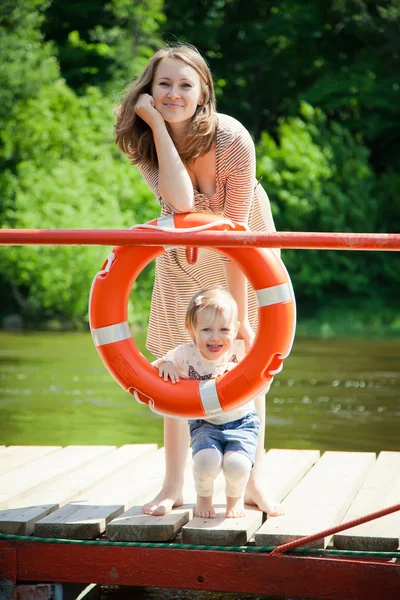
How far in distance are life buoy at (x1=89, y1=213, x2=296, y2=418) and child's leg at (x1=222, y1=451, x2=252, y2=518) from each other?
0.12 meters

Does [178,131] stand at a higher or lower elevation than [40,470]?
higher

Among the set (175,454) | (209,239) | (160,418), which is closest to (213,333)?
(209,239)

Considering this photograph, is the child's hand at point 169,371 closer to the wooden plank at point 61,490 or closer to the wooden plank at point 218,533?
the wooden plank at point 218,533

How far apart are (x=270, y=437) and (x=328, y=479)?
8.24 ft

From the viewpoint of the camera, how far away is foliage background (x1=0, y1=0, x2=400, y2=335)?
16547 millimetres

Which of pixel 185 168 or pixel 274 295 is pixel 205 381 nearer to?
pixel 274 295

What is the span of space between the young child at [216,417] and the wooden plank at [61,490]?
16.0 inches

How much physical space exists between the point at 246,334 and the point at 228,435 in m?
0.25

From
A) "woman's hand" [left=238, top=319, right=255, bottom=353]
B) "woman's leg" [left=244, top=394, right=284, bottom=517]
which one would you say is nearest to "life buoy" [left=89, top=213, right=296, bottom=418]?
"woman's hand" [left=238, top=319, right=255, bottom=353]

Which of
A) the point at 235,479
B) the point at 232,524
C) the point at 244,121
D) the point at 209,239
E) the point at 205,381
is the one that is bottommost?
the point at 232,524

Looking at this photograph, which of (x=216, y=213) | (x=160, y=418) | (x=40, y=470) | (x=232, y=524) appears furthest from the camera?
(x=160, y=418)

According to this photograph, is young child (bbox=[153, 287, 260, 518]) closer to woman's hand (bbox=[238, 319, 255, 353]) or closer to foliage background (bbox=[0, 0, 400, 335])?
woman's hand (bbox=[238, 319, 255, 353])

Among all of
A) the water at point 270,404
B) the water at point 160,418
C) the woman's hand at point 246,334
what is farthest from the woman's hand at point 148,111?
the water at point 270,404

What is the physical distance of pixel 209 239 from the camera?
2.28 metres
